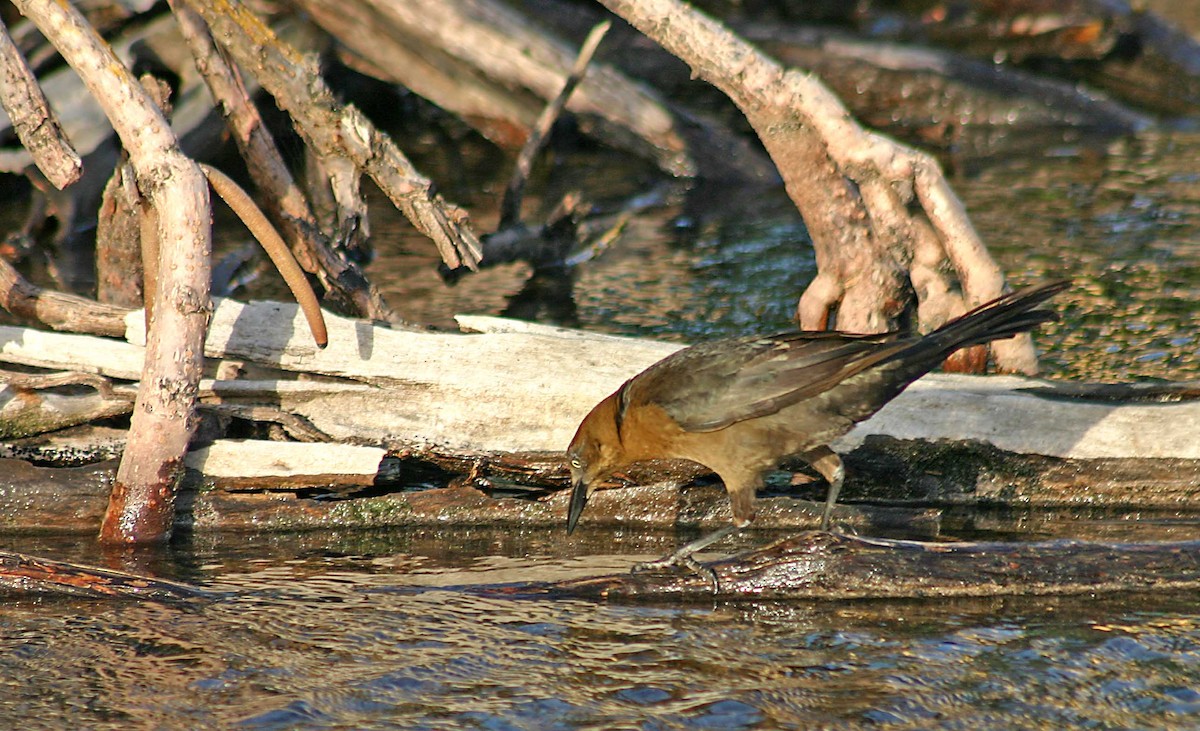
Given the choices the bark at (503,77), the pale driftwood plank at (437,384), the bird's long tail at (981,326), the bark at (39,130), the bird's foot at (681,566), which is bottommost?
the bird's foot at (681,566)

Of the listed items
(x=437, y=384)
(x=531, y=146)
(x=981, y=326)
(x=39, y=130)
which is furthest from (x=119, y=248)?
(x=981, y=326)

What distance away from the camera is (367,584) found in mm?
4668

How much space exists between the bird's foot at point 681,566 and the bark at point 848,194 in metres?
2.03

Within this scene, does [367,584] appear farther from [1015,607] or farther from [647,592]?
[1015,607]

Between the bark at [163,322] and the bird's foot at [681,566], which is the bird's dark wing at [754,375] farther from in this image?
the bark at [163,322]

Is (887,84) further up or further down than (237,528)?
further up

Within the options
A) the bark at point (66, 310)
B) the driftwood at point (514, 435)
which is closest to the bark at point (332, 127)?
the driftwood at point (514, 435)

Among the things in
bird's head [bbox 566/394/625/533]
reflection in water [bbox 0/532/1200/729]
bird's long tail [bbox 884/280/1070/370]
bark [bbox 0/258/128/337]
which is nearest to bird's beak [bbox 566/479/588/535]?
bird's head [bbox 566/394/625/533]

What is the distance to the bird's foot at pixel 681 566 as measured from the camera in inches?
175

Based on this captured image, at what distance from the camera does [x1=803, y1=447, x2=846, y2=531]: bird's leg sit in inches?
192

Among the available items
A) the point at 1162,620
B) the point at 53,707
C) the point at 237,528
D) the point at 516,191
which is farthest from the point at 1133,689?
the point at 516,191

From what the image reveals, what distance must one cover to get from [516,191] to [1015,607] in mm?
4824

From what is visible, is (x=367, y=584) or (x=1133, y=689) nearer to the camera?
(x=1133, y=689)

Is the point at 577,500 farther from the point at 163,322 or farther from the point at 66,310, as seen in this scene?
the point at 66,310
